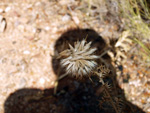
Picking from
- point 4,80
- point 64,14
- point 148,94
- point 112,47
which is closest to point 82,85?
point 112,47

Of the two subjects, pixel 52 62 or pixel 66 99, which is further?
pixel 52 62

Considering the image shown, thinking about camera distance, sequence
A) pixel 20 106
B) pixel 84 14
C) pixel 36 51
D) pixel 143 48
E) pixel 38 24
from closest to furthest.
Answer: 1. pixel 20 106
2. pixel 143 48
3. pixel 36 51
4. pixel 38 24
5. pixel 84 14

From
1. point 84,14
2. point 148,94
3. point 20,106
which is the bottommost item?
point 148,94

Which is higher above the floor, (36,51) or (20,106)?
(36,51)

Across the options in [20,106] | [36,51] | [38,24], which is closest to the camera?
[20,106]

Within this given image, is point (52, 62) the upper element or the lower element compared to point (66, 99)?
upper

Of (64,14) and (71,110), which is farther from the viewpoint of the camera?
(64,14)

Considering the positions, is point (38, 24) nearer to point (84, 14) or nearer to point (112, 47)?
point (84, 14)
